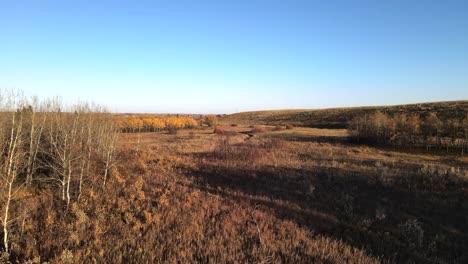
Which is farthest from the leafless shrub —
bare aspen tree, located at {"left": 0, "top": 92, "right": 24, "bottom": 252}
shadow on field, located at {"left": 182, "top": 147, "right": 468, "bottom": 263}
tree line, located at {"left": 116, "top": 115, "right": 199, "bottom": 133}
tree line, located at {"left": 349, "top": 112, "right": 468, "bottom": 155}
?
tree line, located at {"left": 116, "top": 115, "right": 199, "bottom": 133}

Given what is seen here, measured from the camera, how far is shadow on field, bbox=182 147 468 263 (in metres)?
6.87

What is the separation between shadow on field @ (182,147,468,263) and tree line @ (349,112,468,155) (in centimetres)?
2948

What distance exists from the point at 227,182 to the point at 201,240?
6.83m

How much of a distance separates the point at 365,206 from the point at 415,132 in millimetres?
37215

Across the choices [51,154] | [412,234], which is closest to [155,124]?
[51,154]

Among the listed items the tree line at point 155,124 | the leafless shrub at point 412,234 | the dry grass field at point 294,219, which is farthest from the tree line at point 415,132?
the tree line at point 155,124

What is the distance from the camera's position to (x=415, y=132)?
39.8 m

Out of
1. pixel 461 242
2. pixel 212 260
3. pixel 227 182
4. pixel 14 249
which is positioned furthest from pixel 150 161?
pixel 461 242

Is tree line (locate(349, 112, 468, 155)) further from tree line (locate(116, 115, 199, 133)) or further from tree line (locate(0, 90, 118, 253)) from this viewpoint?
tree line (locate(116, 115, 199, 133))

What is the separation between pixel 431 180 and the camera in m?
14.0

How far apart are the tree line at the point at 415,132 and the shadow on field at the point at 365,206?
2948 cm

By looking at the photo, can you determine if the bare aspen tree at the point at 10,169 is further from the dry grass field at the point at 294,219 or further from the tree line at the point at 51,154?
the dry grass field at the point at 294,219

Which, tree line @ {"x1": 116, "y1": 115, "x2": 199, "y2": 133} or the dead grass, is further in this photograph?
tree line @ {"x1": 116, "y1": 115, "x2": 199, "y2": 133}

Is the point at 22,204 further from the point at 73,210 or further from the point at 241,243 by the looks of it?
the point at 241,243
